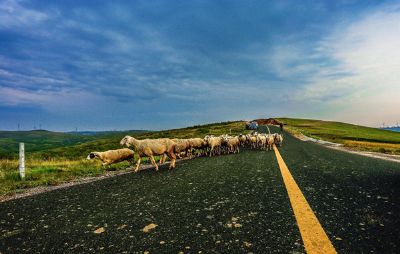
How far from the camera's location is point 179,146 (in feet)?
51.6

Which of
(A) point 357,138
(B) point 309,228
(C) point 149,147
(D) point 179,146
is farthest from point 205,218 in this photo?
(A) point 357,138

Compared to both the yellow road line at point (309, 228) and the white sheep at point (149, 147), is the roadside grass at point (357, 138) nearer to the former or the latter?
the white sheep at point (149, 147)

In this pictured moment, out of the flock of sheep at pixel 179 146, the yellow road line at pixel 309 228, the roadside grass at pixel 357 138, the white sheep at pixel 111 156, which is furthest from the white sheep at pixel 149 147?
the roadside grass at pixel 357 138

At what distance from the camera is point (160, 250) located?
10.5ft

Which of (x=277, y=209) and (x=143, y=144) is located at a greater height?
(x=143, y=144)

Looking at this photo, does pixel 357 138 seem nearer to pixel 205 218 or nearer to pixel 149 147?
pixel 149 147

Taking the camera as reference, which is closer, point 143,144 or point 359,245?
point 359,245

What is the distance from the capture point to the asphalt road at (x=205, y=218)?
3.32 m

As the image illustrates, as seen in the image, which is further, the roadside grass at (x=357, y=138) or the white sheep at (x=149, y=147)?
the roadside grass at (x=357, y=138)

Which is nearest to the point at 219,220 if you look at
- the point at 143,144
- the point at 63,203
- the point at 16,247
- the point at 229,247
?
the point at 229,247

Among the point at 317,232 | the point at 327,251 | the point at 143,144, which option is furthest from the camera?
the point at 143,144

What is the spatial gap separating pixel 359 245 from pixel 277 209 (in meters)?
1.58

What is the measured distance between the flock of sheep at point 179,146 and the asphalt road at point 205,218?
15.5ft

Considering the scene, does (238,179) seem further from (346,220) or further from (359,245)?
(359,245)
